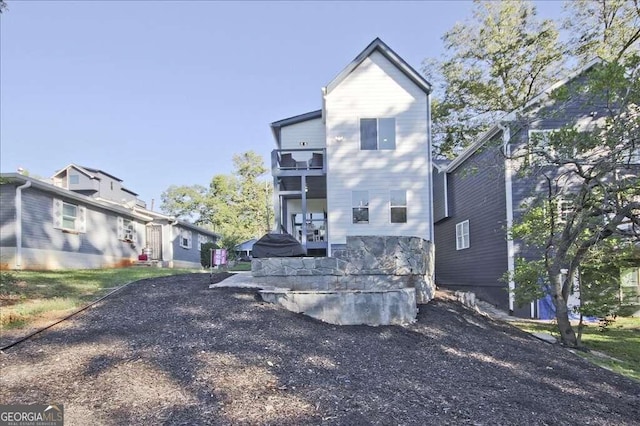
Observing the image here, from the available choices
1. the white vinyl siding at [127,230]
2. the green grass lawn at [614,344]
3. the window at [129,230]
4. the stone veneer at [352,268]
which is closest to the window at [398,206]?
the stone veneer at [352,268]

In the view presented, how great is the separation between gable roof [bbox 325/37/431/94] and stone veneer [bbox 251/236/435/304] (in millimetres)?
6809

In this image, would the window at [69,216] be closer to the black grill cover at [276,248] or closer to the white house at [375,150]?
the white house at [375,150]

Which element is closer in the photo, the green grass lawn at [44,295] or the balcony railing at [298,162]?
A: the green grass lawn at [44,295]

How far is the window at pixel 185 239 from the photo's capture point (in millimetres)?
23981

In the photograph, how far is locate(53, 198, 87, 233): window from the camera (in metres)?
14.2

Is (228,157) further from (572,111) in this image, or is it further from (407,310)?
(407,310)

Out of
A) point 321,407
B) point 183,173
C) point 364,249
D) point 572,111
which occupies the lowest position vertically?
point 321,407

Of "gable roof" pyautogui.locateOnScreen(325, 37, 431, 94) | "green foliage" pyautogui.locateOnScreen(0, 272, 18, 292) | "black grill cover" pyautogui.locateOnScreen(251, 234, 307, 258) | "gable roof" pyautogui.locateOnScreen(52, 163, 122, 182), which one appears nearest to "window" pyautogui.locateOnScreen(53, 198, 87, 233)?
"green foliage" pyautogui.locateOnScreen(0, 272, 18, 292)

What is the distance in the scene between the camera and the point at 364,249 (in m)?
8.55

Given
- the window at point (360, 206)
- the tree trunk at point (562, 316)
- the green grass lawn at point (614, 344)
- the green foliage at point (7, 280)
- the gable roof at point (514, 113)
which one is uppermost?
the gable roof at point (514, 113)

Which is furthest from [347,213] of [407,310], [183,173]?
[183,173]

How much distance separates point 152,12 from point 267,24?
386cm

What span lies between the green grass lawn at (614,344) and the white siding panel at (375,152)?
16.9 ft

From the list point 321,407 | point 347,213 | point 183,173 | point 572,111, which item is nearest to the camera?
point 321,407
